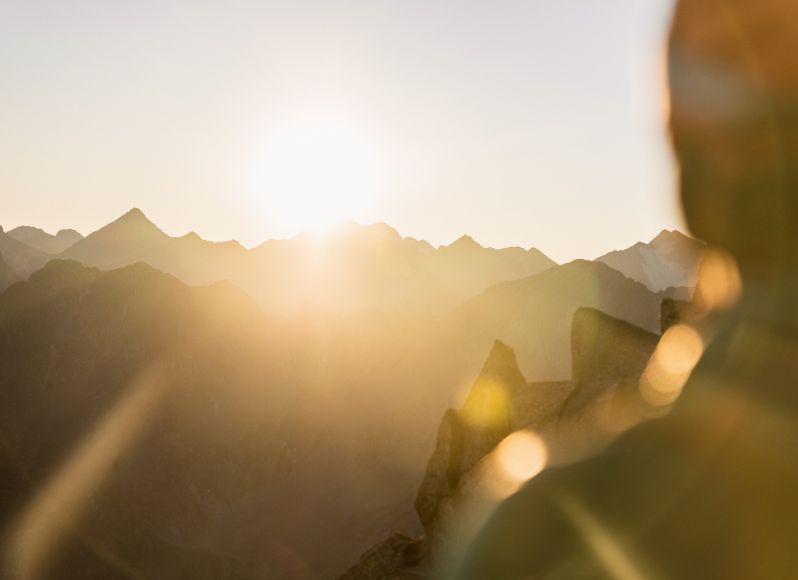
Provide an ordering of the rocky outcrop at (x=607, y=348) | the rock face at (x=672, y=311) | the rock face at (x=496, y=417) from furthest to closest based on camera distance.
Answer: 1. the rocky outcrop at (x=607, y=348)
2. the rock face at (x=496, y=417)
3. the rock face at (x=672, y=311)

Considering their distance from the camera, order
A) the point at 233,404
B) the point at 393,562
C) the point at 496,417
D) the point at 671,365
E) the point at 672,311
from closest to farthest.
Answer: the point at 671,365, the point at 672,311, the point at 393,562, the point at 496,417, the point at 233,404

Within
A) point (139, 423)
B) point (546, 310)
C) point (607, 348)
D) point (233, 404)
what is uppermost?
point (233, 404)

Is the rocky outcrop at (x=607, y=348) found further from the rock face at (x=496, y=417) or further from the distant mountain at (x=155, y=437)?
the distant mountain at (x=155, y=437)

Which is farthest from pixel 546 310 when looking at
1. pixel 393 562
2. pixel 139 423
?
pixel 393 562

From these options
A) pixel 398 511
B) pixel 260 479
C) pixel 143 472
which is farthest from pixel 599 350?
pixel 260 479

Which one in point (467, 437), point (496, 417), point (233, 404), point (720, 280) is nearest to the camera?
point (720, 280)

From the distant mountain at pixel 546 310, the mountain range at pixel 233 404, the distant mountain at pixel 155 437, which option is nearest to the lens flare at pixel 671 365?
the mountain range at pixel 233 404

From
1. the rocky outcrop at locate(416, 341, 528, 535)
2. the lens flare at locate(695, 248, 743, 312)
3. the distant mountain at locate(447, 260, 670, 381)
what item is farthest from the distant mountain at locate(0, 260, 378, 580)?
the lens flare at locate(695, 248, 743, 312)

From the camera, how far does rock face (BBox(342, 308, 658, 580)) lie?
14.2m

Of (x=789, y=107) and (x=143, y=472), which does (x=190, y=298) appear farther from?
(x=789, y=107)

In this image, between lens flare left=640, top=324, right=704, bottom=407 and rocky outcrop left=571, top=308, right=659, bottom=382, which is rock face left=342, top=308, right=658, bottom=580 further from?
lens flare left=640, top=324, right=704, bottom=407

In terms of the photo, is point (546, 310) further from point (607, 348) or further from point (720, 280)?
point (720, 280)

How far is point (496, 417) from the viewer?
1769 centimetres

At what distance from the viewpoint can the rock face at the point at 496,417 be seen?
14.2m
